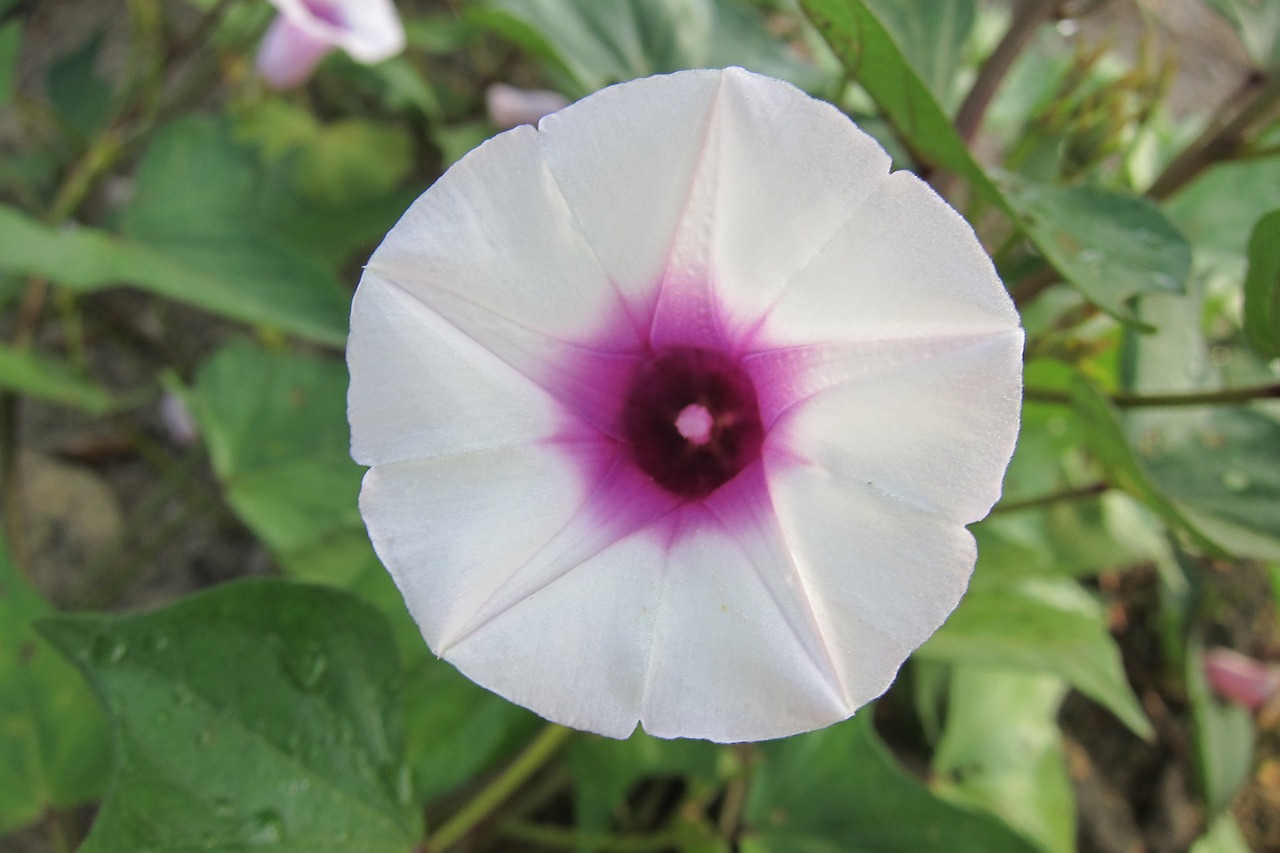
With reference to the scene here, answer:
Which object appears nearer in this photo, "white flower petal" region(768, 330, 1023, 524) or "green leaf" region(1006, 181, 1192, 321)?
"white flower petal" region(768, 330, 1023, 524)

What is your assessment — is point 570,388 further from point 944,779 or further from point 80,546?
point 80,546

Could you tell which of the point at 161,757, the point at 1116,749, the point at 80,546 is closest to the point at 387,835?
the point at 161,757

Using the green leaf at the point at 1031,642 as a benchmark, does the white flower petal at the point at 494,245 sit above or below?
above

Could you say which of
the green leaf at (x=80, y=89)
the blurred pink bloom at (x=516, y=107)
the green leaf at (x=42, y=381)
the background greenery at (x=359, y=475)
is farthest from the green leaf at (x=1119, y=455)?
the green leaf at (x=80, y=89)

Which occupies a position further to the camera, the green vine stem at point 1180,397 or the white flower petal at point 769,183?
the green vine stem at point 1180,397

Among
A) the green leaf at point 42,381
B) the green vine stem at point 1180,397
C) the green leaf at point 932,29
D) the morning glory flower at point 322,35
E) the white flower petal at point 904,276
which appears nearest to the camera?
the white flower petal at point 904,276

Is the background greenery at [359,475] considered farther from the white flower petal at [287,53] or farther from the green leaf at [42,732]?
the white flower petal at [287,53]

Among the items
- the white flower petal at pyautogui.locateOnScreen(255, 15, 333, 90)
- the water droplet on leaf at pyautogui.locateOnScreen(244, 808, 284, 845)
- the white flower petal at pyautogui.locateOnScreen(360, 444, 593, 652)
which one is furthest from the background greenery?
the white flower petal at pyautogui.locateOnScreen(360, 444, 593, 652)

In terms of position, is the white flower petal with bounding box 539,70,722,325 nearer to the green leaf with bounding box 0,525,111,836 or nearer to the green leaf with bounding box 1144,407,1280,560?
the green leaf with bounding box 1144,407,1280,560
